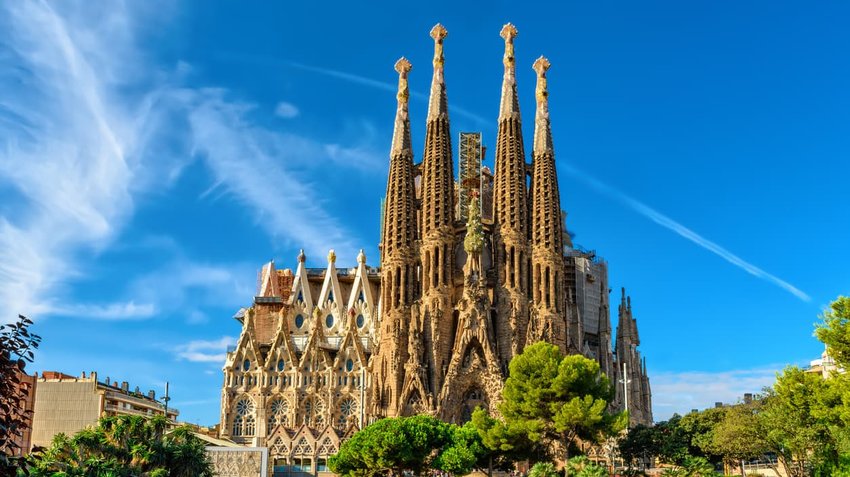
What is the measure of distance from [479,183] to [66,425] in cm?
3424

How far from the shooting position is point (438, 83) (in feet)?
213

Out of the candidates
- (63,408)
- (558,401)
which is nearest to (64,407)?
(63,408)

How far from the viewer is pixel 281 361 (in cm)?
6512

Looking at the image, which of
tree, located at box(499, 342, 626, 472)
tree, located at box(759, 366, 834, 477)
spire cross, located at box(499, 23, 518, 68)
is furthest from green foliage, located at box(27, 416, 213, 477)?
spire cross, located at box(499, 23, 518, 68)

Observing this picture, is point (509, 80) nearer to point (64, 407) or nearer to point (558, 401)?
point (558, 401)

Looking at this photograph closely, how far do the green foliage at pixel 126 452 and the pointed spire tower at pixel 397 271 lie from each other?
27231 millimetres

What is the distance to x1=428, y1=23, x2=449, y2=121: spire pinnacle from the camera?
64.0 m

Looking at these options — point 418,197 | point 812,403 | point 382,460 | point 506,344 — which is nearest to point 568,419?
point 382,460

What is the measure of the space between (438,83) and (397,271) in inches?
591

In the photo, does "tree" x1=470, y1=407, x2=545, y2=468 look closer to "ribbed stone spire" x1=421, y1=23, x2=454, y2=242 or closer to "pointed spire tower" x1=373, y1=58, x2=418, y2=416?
"pointed spire tower" x1=373, y1=58, x2=418, y2=416

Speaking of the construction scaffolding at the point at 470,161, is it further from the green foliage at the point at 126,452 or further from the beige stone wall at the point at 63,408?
the green foliage at the point at 126,452

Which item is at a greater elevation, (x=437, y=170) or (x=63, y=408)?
(x=437, y=170)

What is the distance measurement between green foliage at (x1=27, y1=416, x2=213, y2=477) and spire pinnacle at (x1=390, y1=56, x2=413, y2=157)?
36985 millimetres

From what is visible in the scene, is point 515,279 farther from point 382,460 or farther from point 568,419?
point 382,460
